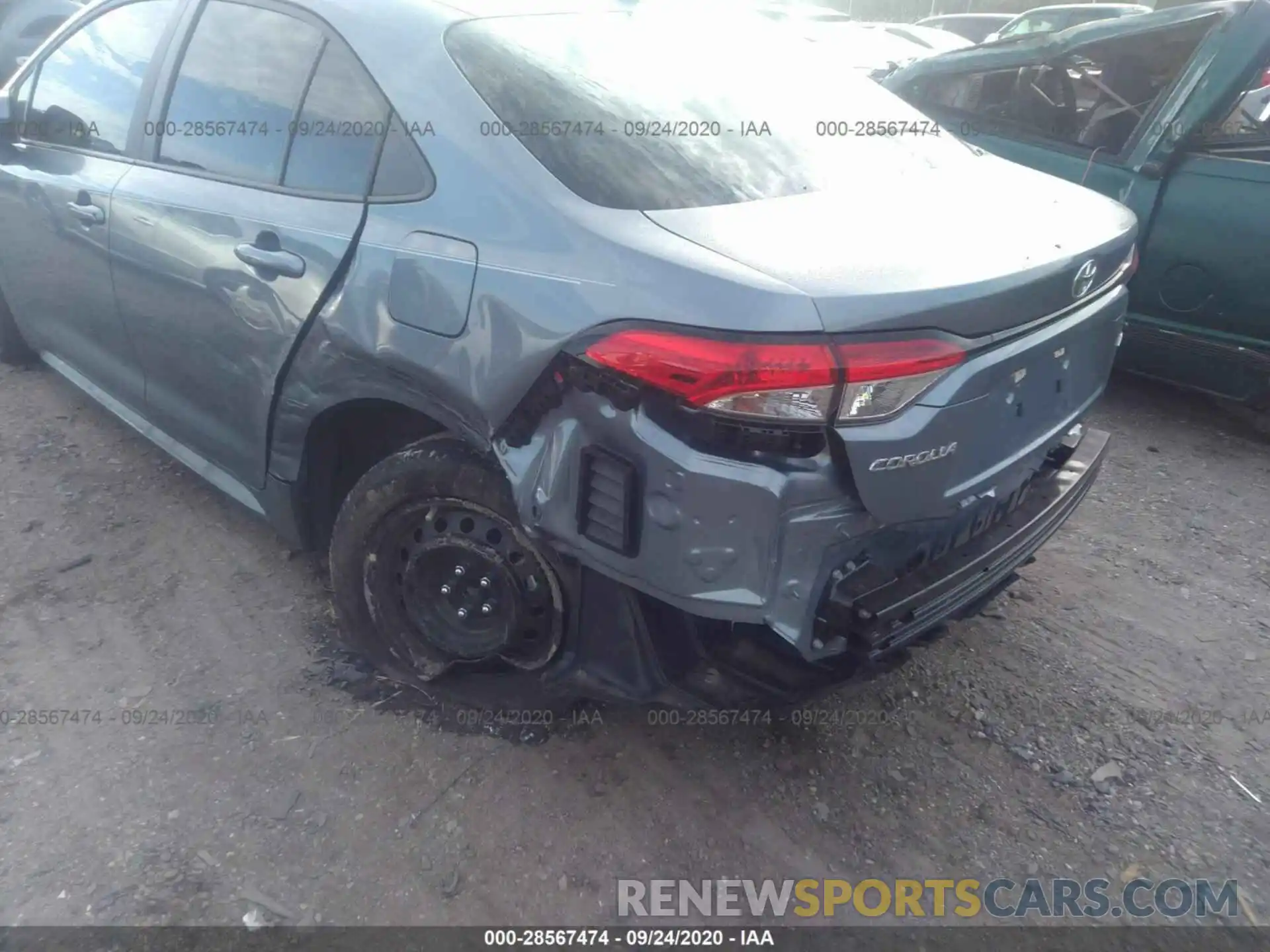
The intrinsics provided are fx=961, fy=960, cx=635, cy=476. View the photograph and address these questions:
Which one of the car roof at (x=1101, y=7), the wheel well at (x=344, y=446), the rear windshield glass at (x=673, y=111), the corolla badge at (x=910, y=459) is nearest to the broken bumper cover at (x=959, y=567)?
the corolla badge at (x=910, y=459)

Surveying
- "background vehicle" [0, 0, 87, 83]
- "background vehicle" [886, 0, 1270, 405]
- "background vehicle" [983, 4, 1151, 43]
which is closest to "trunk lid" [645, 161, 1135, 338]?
"background vehicle" [886, 0, 1270, 405]

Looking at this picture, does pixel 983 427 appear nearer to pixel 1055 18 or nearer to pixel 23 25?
pixel 23 25

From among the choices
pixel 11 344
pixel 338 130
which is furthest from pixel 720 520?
pixel 11 344

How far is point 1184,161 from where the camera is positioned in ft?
13.1

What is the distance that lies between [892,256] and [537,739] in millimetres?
1465

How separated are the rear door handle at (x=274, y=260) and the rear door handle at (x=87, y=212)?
0.85 metres

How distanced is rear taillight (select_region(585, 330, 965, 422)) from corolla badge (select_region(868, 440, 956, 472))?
85mm

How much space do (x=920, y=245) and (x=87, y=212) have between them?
2.57 m

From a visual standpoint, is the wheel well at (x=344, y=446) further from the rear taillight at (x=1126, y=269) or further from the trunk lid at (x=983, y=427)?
the rear taillight at (x=1126, y=269)

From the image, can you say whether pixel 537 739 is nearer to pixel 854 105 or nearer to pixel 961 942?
pixel 961 942

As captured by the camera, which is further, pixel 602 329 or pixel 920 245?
pixel 920 245

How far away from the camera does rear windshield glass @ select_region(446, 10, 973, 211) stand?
6.66 feet

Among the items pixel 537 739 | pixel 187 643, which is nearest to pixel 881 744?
pixel 537 739

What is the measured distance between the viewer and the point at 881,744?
2490 millimetres
